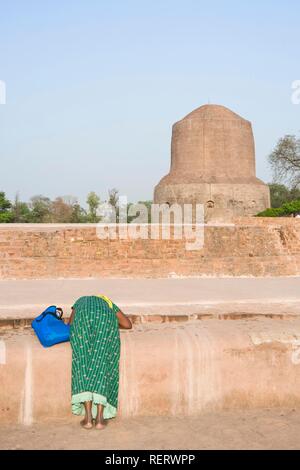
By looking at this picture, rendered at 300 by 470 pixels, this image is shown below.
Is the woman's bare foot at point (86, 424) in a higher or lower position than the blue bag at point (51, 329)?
lower

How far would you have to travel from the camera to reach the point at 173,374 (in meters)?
2.58

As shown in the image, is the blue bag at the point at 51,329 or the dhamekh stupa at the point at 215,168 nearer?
the blue bag at the point at 51,329

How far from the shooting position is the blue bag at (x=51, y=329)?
8.40 feet

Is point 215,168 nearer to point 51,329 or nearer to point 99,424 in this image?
point 51,329

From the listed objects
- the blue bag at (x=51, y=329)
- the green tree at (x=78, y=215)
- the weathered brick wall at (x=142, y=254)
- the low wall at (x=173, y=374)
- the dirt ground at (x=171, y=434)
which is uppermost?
the green tree at (x=78, y=215)

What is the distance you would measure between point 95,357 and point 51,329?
0.42 m

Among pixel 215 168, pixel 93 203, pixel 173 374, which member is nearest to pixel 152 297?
pixel 173 374

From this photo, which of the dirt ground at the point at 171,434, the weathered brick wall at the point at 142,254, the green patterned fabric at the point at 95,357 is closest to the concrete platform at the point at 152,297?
the weathered brick wall at the point at 142,254

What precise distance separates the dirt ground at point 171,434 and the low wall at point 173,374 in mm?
76

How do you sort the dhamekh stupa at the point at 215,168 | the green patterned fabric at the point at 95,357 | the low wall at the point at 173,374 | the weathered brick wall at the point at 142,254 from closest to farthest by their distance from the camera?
the green patterned fabric at the point at 95,357 → the low wall at the point at 173,374 → the weathered brick wall at the point at 142,254 → the dhamekh stupa at the point at 215,168

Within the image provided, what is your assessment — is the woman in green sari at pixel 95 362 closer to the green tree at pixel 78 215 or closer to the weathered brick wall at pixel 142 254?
the weathered brick wall at pixel 142 254

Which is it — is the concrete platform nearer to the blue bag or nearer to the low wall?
the low wall

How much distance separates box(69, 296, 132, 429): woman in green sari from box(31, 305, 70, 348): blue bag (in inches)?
6.3

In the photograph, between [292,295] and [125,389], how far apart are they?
3748 mm
